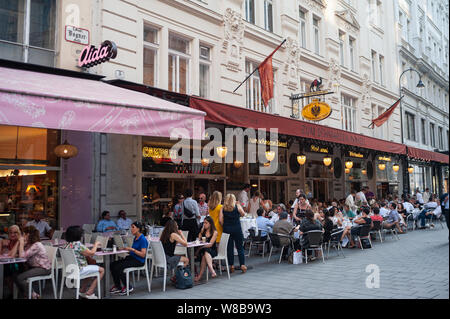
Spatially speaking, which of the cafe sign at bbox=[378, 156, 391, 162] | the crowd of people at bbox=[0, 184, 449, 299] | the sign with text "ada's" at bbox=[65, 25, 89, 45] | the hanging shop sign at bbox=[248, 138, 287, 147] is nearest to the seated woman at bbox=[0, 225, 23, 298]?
the crowd of people at bbox=[0, 184, 449, 299]

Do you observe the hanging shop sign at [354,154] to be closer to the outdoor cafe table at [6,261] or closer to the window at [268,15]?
the window at [268,15]

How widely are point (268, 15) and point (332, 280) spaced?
1196 centimetres

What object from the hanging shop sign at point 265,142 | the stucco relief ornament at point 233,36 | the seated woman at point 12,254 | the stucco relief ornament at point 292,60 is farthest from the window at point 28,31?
the stucco relief ornament at point 292,60

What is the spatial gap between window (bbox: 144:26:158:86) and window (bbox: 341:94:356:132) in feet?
39.3

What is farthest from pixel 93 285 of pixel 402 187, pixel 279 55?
pixel 402 187

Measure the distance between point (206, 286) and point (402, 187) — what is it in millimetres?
22267

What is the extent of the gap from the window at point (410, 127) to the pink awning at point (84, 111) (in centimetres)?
2363

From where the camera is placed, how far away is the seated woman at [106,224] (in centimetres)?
913

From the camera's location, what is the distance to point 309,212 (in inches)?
368

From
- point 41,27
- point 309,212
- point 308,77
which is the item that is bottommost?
point 309,212

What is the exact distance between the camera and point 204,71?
13273mm

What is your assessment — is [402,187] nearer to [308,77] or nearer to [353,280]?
[308,77]

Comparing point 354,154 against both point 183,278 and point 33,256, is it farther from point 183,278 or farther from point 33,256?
point 33,256

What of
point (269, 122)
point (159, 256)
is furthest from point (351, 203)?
point (159, 256)
